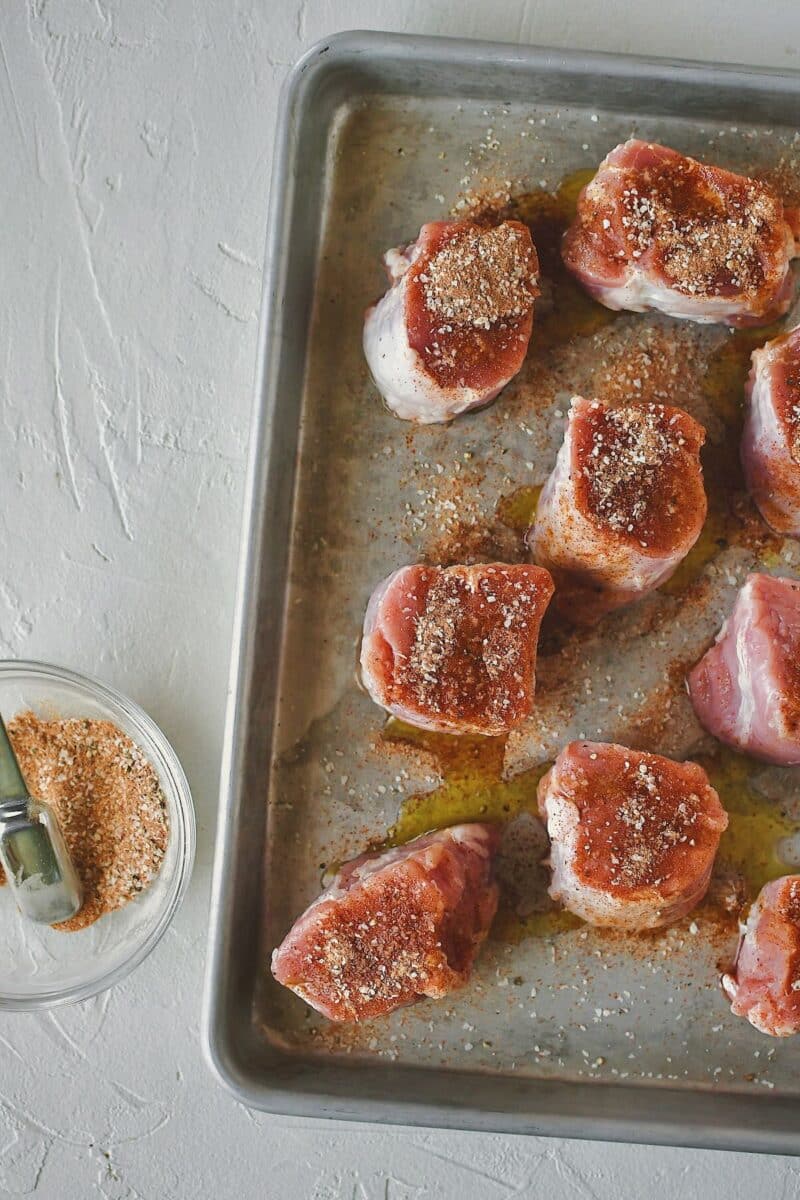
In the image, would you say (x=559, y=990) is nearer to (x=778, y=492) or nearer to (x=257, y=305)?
(x=778, y=492)

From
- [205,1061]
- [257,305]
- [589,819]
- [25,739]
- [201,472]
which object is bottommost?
[205,1061]

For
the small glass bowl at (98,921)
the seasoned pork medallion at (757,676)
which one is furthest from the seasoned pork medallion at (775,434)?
the small glass bowl at (98,921)

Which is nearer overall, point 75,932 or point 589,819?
point 589,819

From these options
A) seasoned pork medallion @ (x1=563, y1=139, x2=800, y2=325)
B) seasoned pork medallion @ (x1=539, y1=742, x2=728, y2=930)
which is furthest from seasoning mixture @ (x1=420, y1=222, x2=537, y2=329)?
seasoned pork medallion @ (x1=539, y1=742, x2=728, y2=930)

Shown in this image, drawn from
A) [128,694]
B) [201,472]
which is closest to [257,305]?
[201,472]

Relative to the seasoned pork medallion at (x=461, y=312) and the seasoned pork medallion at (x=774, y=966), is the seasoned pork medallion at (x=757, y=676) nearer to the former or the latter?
the seasoned pork medallion at (x=774, y=966)

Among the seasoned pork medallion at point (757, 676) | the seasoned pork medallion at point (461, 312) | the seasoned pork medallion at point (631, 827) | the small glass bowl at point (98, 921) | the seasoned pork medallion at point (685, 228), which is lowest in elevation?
the small glass bowl at point (98, 921)

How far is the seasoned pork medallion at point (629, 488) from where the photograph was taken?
214cm

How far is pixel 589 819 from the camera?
214cm

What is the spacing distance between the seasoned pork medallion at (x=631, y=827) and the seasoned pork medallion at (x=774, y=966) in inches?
7.2

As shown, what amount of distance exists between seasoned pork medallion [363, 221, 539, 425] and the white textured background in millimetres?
435

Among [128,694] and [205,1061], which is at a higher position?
[128,694]

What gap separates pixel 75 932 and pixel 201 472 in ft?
3.69

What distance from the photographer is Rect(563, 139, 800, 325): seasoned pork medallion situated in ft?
7.18
